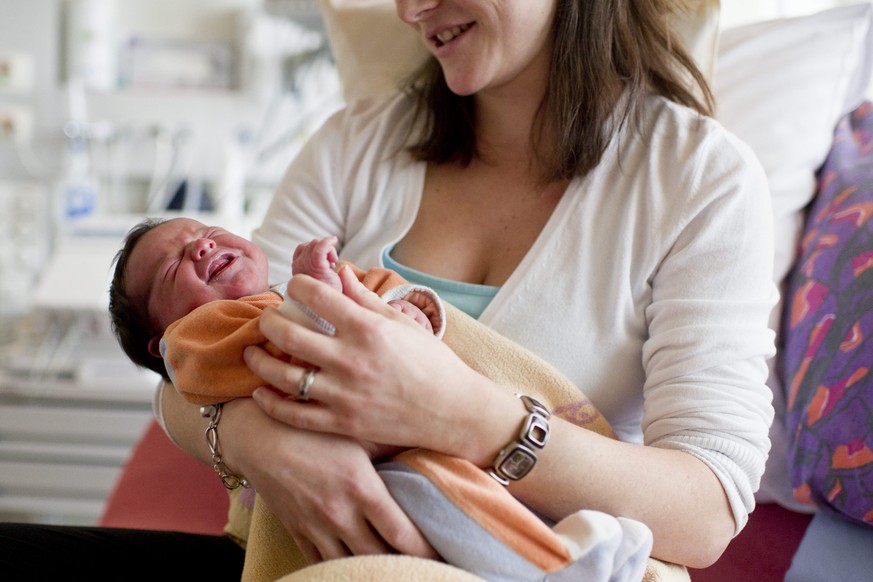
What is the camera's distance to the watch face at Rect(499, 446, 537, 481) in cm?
87

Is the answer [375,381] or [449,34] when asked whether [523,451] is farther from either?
[449,34]

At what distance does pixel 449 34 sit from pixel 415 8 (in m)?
0.06

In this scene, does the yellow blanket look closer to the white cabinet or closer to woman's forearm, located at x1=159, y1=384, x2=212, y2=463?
woman's forearm, located at x1=159, y1=384, x2=212, y2=463

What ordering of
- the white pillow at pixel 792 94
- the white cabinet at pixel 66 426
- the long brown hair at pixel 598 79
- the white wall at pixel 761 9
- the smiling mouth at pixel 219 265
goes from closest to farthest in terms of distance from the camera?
the smiling mouth at pixel 219 265 < the long brown hair at pixel 598 79 < the white pillow at pixel 792 94 < the white wall at pixel 761 9 < the white cabinet at pixel 66 426

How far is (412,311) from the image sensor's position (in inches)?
38.1

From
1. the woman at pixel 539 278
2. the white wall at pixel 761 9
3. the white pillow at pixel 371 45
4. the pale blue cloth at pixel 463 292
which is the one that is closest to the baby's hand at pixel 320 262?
the woman at pixel 539 278

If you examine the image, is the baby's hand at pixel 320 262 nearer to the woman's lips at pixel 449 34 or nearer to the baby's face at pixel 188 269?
the baby's face at pixel 188 269

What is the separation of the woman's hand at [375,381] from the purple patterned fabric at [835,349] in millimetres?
528

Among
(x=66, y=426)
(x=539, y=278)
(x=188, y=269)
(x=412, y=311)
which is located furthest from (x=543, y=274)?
(x=66, y=426)

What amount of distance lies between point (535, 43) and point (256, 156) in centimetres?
160

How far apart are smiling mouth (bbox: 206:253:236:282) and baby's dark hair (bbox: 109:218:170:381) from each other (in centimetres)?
11

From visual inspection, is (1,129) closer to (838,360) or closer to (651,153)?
(651,153)

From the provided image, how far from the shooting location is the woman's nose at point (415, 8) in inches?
45.4

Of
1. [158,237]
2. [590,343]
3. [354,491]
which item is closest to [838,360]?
[590,343]
